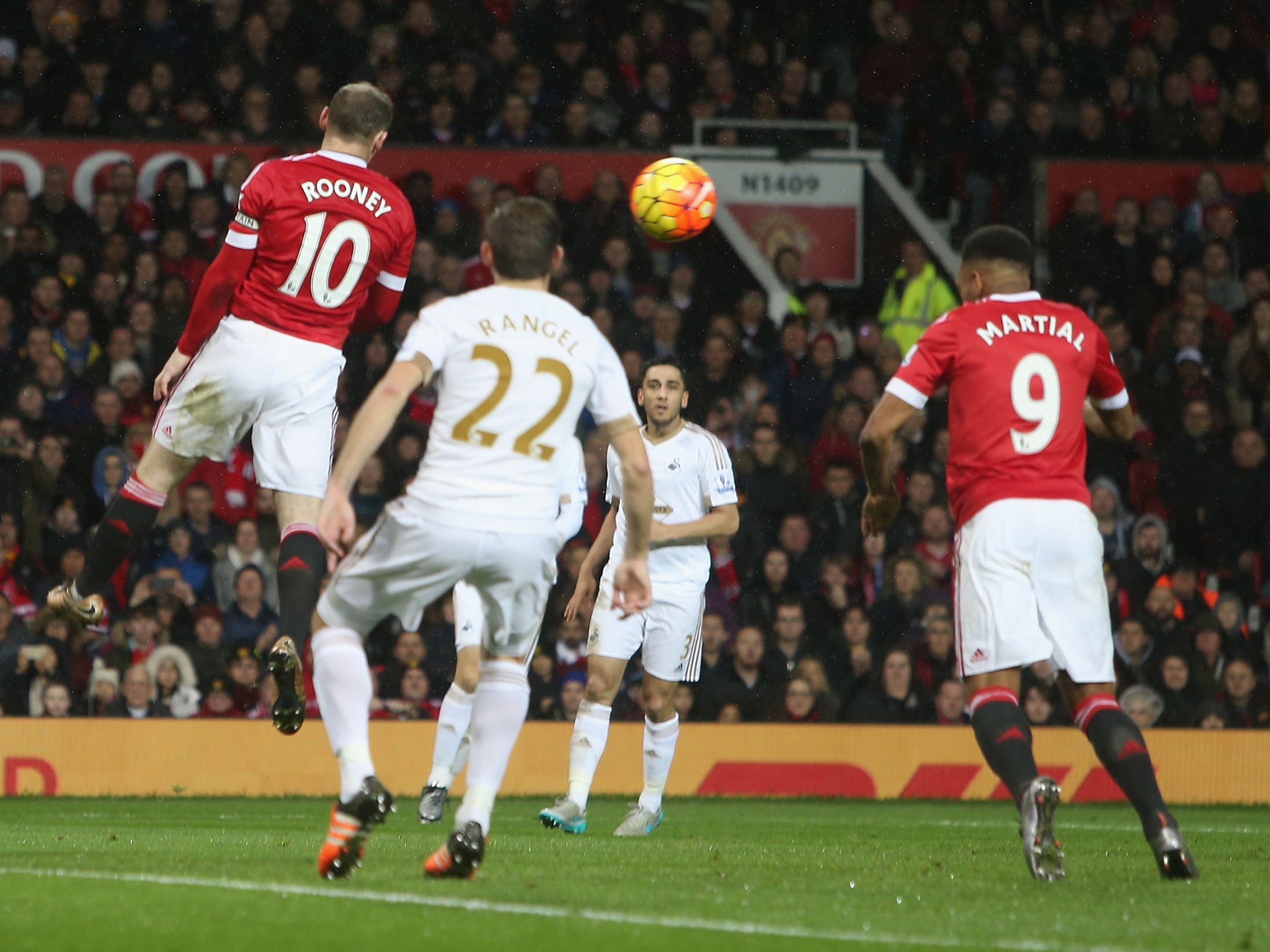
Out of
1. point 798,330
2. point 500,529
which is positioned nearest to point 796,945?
point 500,529

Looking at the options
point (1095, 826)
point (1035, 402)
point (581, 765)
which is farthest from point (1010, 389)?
point (1095, 826)

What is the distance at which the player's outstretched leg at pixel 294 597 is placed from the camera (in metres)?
7.28

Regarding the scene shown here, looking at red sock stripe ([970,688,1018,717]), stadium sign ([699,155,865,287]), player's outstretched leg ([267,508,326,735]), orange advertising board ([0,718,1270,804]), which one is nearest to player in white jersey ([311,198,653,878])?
player's outstretched leg ([267,508,326,735])

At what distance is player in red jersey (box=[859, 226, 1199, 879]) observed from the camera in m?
6.75

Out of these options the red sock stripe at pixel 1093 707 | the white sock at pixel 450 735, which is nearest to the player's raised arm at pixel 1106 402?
the red sock stripe at pixel 1093 707

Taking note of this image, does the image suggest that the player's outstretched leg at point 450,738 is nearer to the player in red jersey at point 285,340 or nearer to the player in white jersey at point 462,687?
the player in white jersey at point 462,687

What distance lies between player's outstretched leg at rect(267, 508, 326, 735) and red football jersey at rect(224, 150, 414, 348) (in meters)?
0.77

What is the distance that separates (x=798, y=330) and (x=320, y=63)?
16.9 feet

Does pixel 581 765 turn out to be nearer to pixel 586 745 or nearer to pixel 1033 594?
pixel 586 745

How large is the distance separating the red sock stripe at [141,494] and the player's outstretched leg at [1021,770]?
143 inches

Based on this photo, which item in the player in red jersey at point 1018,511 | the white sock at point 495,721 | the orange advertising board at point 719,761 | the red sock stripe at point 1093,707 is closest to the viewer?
the white sock at point 495,721

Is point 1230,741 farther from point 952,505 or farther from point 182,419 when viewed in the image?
point 182,419

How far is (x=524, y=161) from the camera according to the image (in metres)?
17.0

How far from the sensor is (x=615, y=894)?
19.2ft
